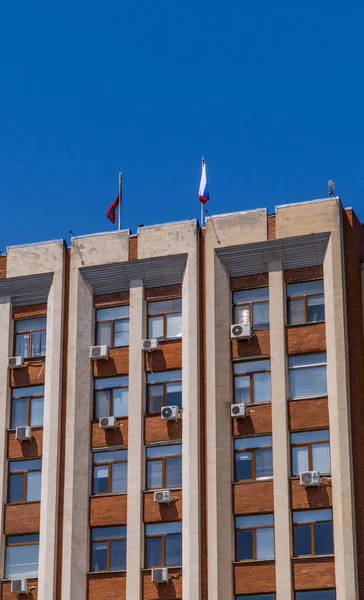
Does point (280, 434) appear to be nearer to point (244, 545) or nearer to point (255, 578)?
point (244, 545)

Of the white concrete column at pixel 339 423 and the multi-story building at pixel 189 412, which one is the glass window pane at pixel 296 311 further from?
the white concrete column at pixel 339 423

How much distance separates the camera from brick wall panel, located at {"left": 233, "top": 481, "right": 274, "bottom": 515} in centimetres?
5056

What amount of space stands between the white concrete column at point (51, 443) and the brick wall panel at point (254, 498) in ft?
22.6

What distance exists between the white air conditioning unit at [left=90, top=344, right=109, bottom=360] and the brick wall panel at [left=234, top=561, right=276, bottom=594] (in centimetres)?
961

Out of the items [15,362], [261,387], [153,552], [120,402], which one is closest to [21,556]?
[153,552]

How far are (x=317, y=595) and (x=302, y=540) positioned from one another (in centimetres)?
200

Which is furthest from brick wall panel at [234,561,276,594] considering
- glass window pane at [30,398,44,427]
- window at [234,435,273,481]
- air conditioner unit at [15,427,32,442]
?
glass window pane at [30,398,44,427]

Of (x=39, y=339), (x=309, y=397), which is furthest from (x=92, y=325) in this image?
(x=309, y=397)

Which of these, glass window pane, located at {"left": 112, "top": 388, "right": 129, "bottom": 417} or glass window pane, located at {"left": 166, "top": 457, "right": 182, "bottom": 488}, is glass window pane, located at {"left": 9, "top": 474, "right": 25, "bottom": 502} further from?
glass window pane, located at {"left": 166, "top": 457, "right": 182, "bottom": 488}

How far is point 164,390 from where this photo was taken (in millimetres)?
53438

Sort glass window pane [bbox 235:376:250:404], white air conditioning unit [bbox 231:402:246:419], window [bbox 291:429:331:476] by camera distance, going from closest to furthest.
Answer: window [bbox 291:429:331:476]
white air conditioning unit [bbox 231:402:246:419]
glass window pane [bbox 235:376:250:404]

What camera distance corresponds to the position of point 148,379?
53.9m

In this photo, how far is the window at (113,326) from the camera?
55.0 m

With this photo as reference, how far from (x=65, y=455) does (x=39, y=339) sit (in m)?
5.15
